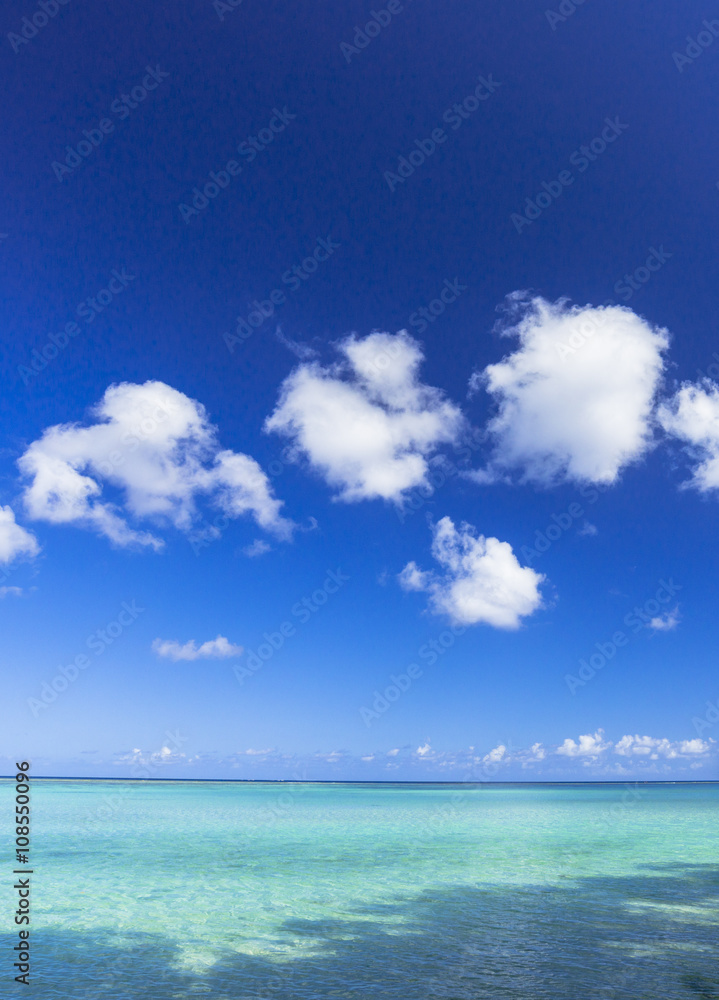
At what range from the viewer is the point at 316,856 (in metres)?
32.5

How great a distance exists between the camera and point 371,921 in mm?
18531

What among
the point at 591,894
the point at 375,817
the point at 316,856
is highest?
the point at 591,894

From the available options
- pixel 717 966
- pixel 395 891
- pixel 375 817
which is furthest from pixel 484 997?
pixel 375 817

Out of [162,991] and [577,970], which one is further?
[577,970]

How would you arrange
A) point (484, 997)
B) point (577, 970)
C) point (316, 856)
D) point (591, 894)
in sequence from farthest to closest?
point (316, 856) → point (591, 894) → point (577, 970) → point (484, 997)

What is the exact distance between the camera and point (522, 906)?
2055cm

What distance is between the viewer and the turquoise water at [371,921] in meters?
13.3

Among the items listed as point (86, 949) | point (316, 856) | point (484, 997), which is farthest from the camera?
point (316, 856)

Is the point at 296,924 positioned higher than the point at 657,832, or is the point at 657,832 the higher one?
the point at 296,924

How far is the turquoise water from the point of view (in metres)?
13.3

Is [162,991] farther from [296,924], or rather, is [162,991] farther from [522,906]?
[522,906]

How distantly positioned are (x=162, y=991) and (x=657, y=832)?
43.8 metres

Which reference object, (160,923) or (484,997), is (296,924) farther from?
(484,997)

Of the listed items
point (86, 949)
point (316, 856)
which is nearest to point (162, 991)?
point (86, 949)
